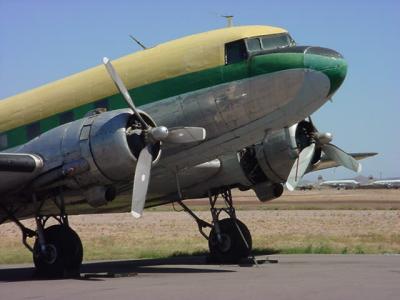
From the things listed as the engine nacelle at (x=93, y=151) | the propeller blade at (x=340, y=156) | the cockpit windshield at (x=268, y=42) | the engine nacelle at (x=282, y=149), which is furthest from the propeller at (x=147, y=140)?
the propeller blade at (x=340, y=156)

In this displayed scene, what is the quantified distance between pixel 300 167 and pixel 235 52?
3419 millimetres

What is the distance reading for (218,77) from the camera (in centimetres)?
1399

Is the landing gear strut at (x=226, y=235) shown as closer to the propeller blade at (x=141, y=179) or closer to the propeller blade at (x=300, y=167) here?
the propeller blade at (x=300, y=167)

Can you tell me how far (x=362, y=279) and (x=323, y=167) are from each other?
6.40m

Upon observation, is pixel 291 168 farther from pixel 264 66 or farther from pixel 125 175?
pixel 125 175

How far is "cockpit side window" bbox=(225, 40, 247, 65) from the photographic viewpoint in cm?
1402

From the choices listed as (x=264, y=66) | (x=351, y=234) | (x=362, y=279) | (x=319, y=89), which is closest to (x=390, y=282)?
(x=362, y=279)

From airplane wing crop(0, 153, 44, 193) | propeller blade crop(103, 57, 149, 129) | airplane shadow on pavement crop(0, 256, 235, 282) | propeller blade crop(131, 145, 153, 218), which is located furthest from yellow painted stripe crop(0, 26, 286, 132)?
airplane shadow on pavement crop(0, 256, 235, 282)

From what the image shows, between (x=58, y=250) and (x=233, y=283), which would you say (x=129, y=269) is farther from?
(x=233, y=283)

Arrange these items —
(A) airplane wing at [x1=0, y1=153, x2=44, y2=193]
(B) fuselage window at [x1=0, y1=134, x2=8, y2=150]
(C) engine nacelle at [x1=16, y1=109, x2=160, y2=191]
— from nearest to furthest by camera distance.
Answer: (C) engine nacelle at [x1=16, y1=109, x2=160, y2=191] → (A) airplane wing at [x1=0, y1=153, x2=44, y2=193] → (B) fuselage window at [x1=0, y1=134, x2=8, y2=150]

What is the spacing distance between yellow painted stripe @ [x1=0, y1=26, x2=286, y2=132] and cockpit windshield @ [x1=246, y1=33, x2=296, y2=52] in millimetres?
136

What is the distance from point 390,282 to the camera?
457 inches

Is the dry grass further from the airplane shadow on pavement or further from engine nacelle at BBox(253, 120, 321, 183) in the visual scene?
engine nacelle at BBox(253, 120, 321, 183)

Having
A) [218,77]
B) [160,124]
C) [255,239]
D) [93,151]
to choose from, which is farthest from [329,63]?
[255,239]
